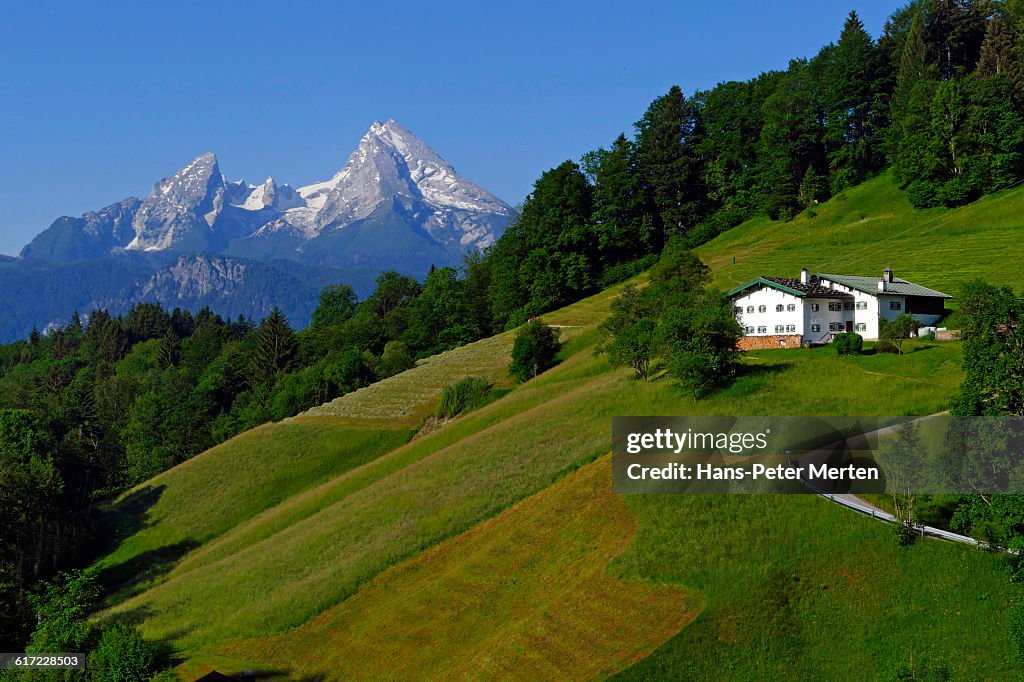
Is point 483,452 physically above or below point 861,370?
below

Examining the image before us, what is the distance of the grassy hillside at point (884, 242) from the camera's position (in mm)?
89438

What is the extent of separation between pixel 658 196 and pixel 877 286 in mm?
70963

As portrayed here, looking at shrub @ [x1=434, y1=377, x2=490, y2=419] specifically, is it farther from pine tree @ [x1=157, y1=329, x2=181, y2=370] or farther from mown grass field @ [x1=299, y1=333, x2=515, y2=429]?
pine tree @ [x1=157, y1=329, x2=181, y2=370]

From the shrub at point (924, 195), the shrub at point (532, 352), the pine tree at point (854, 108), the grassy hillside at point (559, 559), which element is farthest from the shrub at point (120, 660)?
the pine tree at point (854, 108)

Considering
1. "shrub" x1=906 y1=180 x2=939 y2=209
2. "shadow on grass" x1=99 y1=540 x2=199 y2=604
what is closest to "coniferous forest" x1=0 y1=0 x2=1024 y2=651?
"shrub" x1=906 y1=180 x2=939 y2=209

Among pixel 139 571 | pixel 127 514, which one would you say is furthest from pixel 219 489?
pixel 139 571

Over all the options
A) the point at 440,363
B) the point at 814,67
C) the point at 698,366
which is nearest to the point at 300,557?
the point at 698,366

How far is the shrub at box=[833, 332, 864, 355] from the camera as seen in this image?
6600cm

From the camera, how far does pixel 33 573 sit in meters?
74.6

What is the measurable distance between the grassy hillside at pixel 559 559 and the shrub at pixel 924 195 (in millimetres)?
25032

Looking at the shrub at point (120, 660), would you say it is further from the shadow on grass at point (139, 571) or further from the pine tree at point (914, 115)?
the pine tree at point (914, 115)

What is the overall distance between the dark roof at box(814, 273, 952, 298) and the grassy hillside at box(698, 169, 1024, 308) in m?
3.69

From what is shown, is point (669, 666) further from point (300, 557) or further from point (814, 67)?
point (814, 67)

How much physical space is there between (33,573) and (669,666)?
198 feet
